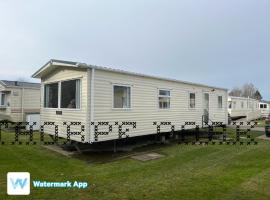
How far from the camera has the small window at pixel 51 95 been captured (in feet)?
37.4

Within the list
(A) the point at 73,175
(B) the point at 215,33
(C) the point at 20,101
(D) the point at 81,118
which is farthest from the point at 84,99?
(B) the point at 215,33

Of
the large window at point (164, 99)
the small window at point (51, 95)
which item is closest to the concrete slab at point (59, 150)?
the small window at point (51, 95)

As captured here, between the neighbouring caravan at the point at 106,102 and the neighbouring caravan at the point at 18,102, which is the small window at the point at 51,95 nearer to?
the neighbouring caravan at the point at 106,102

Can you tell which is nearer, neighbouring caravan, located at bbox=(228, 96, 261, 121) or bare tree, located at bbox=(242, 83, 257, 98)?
neighbouring caravan, located at bbox=(228, 96, 261, 121)

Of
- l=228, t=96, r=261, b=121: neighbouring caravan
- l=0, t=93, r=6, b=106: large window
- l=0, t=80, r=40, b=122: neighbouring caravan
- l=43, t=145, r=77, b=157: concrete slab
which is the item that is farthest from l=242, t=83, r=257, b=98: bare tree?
l=43, t=145, r=77, b=157: concrete slab

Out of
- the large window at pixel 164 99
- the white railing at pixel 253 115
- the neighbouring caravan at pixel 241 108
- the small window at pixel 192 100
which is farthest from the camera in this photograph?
the white railing at pixel 253 115

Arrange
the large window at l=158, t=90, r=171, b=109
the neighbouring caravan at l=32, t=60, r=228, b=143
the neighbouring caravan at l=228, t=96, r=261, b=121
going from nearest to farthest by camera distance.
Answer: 1. the neighbouring caravan at l=32, t=60, r=228, b=143
2. the large window at l=158, t=90, r=171, b=109
3. the neighbouring caravan at l=228, t=96, r=261, b=121

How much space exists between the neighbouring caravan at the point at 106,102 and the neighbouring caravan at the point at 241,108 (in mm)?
16359

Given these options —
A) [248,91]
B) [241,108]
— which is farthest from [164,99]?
[248,91]

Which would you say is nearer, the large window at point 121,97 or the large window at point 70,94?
the large window at point 70,94

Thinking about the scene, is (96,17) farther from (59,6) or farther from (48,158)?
(48,158)

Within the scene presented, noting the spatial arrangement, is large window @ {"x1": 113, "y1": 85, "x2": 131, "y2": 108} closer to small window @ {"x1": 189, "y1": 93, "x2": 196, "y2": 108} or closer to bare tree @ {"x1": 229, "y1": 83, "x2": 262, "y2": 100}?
small window @ {"x1": 189, "y1": 93, "x2": 196, "y2": 108}

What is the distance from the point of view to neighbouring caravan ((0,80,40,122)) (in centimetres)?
1966

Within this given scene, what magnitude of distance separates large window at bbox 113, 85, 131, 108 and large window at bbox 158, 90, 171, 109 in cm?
229
